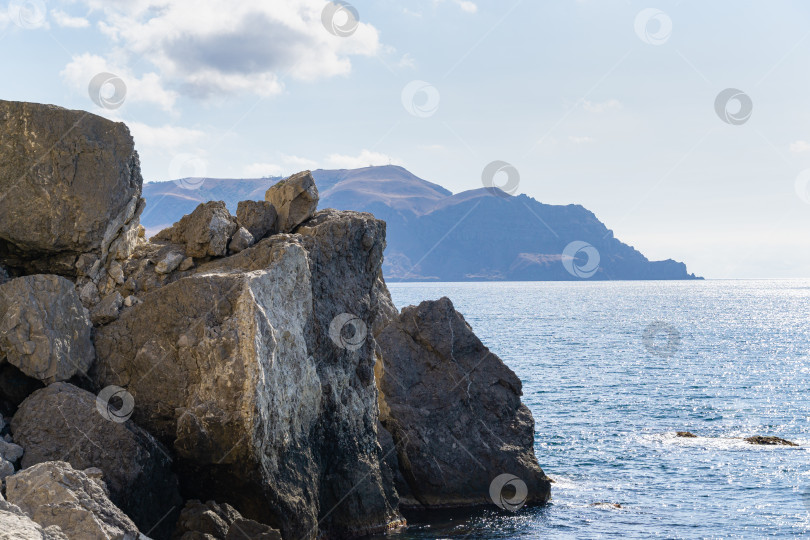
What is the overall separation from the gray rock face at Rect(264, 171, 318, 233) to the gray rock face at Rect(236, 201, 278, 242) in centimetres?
70

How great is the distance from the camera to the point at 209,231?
23516 mm

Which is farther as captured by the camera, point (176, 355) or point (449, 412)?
point (449, 412)

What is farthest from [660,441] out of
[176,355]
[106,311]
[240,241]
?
[106,311]

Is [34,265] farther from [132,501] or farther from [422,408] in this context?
[422,408]

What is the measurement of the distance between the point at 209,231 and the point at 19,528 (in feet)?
41.9

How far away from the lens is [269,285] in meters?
21.3

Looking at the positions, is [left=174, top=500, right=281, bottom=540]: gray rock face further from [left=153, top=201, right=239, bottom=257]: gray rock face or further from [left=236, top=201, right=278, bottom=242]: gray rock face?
[left=236, top=201, right=278, bottom=242]: gray rock face

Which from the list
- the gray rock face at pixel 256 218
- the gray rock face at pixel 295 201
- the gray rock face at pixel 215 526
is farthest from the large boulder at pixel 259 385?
the gray rock face at pixel 295 201

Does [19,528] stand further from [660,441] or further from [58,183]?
[660,441]

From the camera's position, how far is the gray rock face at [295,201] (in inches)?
1040

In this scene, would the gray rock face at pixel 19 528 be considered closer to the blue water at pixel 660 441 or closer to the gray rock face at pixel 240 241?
the gray rock face at pixel 240 241

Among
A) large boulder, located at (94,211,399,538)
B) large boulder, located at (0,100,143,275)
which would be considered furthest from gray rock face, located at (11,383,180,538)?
large boulder, located at (0,100,143,275)

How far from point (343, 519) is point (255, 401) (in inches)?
251

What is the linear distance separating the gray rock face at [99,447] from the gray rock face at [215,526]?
574 millimetres
